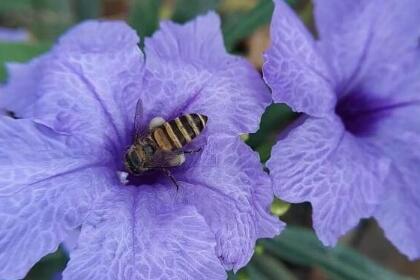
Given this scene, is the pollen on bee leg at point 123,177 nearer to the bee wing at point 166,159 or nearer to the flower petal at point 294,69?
the bee wing at point 166,159

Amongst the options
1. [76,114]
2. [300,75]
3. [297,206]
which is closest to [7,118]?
[76,114]

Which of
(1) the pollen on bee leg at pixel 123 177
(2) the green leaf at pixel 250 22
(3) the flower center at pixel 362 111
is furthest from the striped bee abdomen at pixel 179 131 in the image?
(2) the green leaf at pixel 250 22

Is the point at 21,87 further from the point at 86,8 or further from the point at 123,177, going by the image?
the point at 86,8

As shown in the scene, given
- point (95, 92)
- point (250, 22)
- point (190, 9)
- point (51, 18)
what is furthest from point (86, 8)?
point (95, 92)

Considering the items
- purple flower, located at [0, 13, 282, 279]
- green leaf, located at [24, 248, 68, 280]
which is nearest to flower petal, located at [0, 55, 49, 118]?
purple flower, located at [0, 13, 282, 279]

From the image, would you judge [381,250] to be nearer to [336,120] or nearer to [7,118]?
[336,120]

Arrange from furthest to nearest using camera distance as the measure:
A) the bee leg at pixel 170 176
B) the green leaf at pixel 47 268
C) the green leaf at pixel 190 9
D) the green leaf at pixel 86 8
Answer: the green leaf at pixel 86 8 → the green leaf at pixel 47 268 → the green leaf at pixel 190 9 → the bee leg at pixel 170 176
